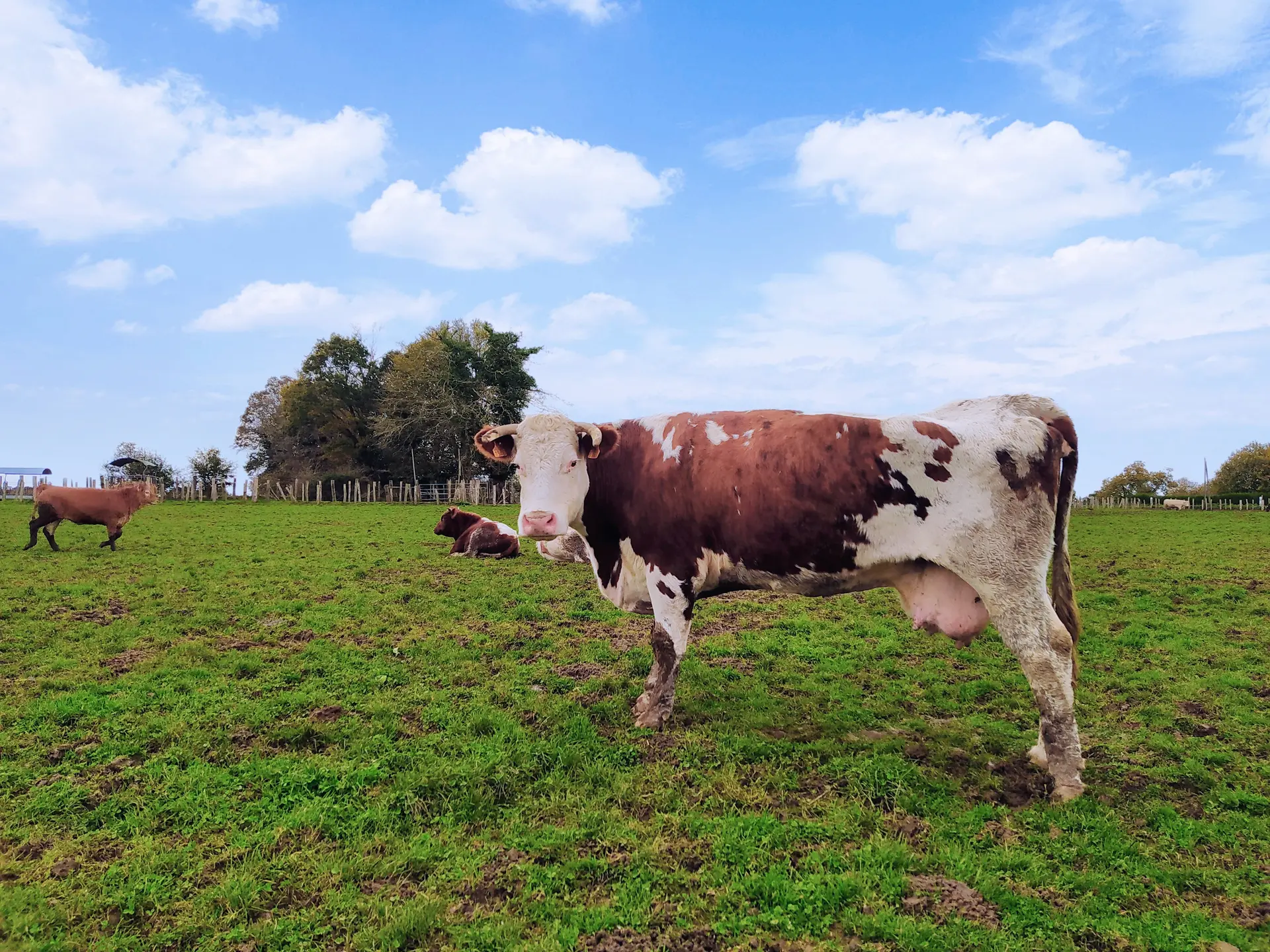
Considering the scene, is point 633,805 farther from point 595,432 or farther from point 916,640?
point 916,640

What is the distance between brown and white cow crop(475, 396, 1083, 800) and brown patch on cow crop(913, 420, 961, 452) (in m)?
0.01

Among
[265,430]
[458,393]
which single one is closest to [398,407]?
[458,393]

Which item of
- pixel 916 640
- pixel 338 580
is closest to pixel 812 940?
pixel 916 640

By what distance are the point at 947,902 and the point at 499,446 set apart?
4378 millimetres

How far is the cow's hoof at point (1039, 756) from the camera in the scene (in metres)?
4.79

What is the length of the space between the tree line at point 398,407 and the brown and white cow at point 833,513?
41.4m

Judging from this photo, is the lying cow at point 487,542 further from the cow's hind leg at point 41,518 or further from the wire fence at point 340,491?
the wire fence at point 340,491

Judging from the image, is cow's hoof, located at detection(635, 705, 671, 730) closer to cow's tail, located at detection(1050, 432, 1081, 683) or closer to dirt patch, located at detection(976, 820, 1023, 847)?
dirt patch, located at detection(976, 820, 1023, 847)

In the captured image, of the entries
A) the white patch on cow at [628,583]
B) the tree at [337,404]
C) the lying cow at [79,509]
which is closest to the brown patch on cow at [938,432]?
the white patch on cow at [628,583]

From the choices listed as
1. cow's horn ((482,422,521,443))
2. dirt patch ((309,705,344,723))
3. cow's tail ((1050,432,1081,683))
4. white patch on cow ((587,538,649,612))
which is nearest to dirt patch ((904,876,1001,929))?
cow's tail ((1050,432,1081,683))

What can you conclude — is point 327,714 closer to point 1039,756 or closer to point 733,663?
point 733,663

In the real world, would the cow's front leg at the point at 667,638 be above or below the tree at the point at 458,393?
below

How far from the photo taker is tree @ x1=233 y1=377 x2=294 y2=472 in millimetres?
59625

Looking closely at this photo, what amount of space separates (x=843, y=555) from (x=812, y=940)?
2605 mm
